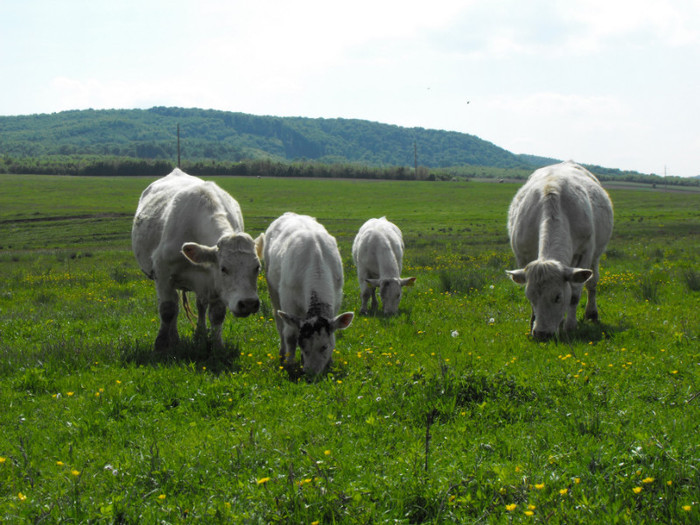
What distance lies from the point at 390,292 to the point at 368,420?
266 inches

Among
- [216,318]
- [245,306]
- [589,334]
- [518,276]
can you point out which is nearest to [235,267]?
[245,306]

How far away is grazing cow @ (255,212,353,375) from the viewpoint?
24.2 ft

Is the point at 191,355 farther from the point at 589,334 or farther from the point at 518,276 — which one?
the point at 589,334

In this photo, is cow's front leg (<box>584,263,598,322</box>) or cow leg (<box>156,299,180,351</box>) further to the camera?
cow's front leg (<box>584,263,598,322</box>)

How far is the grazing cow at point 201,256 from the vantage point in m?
7.76

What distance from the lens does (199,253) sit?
796 cm

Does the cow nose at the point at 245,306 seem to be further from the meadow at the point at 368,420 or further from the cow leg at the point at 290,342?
the meadow at the point at 368,420

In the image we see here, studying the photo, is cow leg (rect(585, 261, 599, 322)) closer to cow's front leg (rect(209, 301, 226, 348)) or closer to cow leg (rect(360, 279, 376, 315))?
cow leg (rect(360, 279, 376, 315))

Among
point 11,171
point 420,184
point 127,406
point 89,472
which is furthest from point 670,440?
point 11,171

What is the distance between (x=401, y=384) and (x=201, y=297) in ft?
12.8

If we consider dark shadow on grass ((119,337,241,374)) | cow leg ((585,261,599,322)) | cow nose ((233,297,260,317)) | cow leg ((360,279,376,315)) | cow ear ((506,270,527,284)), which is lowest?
dark shadow on grass ((119,337,241,374))

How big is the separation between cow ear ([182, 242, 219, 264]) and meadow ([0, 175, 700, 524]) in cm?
139

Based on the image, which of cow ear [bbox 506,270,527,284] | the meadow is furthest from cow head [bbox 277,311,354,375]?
cow ear [bbox 506,270,527,284]

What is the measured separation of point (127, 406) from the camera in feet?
19.8
